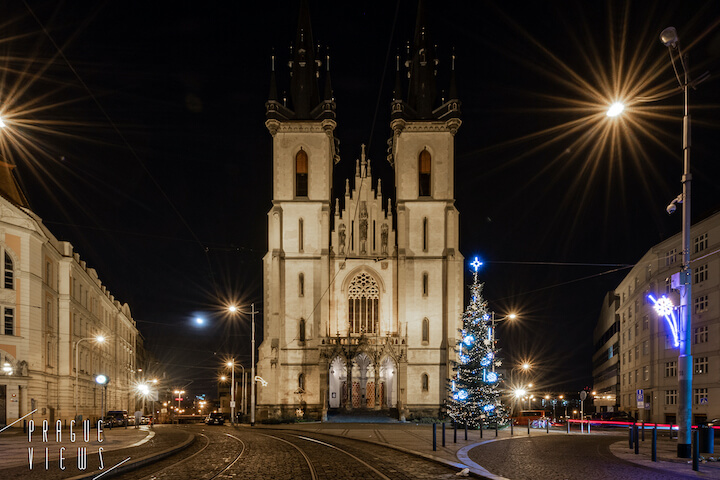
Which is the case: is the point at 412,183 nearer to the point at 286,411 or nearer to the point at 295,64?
the point at 295,64

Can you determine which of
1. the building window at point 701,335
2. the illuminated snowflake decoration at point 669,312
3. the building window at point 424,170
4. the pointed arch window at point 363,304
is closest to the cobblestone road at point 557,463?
the illuminated snowflake decoration at point 669,312

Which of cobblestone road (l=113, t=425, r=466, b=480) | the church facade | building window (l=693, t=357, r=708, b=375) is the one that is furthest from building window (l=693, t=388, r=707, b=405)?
cobblestone road (l=113, t=425, r=466, b=480)

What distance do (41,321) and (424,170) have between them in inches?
1219

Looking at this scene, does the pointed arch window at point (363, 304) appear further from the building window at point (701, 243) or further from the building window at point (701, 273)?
the building window at point (701, 243)

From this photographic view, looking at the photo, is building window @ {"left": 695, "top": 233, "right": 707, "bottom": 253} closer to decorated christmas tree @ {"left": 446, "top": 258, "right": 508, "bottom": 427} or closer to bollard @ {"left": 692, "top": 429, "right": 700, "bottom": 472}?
decorated christmas tree @ {"left": 446, "top": 258, "right": 508, "bottom": 427}

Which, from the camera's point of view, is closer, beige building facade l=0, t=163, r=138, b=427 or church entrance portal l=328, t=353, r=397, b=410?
beige building facade l=0, t=163, r=138, b=427

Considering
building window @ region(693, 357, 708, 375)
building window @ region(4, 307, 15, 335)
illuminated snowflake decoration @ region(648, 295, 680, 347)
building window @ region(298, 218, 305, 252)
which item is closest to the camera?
illuminated snowflake decoration @ region(648, 295, 680, 347)

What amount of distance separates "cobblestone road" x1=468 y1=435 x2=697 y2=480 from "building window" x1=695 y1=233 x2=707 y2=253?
2776cm

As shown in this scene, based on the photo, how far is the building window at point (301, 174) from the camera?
5687 centimetres

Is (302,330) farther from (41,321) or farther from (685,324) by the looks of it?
(685,324)

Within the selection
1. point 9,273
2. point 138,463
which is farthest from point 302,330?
point 138,463

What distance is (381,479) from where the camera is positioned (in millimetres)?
13117

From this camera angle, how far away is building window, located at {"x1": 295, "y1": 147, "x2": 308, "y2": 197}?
56.9m

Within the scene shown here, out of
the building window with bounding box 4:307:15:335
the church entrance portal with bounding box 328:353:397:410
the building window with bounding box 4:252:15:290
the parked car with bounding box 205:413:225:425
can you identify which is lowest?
the parked car with bounding box 205:413:225:425
